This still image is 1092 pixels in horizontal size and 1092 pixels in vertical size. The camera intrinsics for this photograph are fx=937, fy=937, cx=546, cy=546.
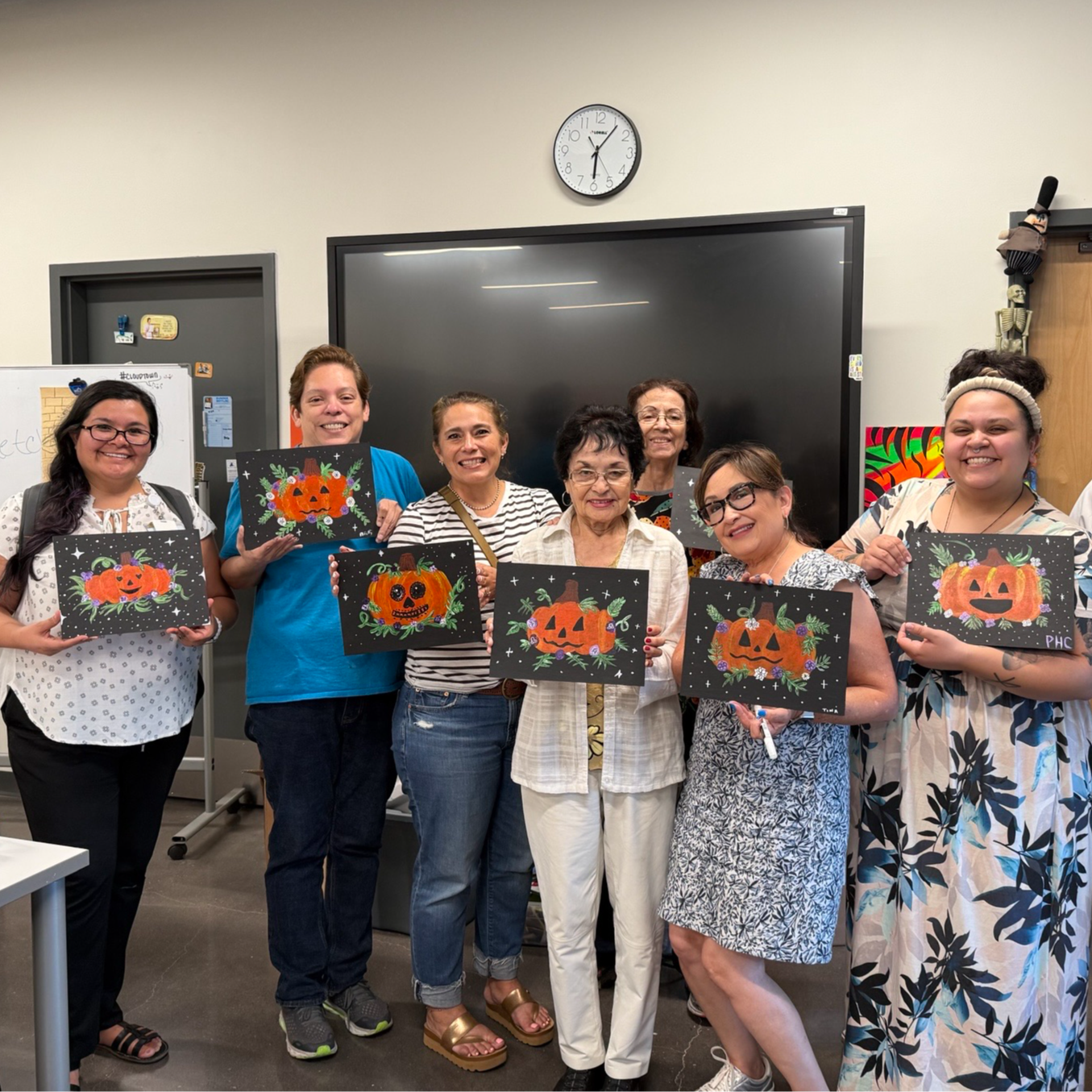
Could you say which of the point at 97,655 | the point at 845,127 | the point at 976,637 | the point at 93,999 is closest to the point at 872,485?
the point at 845,127

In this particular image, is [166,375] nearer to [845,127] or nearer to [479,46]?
[479,46]

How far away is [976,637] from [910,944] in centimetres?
60

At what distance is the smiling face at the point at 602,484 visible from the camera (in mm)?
1978

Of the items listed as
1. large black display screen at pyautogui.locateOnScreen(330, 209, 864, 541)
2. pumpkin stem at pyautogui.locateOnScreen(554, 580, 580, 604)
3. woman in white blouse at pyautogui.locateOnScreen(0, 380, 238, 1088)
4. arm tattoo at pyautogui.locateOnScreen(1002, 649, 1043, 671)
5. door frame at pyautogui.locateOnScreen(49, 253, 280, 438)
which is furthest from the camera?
door frame at pyautogui.locateOnScreen(49, 253, 280, 438)

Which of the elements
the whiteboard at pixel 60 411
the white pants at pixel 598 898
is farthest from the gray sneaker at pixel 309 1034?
the whiteboard at pixel 60 411

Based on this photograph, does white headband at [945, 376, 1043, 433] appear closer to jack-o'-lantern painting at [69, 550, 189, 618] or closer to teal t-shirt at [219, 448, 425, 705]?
teal t-shirt at [219, 448, 425, 705]

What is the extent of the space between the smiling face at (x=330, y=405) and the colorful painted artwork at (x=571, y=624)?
664 mm

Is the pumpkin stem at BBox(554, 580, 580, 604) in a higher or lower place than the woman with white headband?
higher

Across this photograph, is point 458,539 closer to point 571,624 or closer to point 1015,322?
point 571,624

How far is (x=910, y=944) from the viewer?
69.8 inches

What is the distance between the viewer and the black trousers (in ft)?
6.77

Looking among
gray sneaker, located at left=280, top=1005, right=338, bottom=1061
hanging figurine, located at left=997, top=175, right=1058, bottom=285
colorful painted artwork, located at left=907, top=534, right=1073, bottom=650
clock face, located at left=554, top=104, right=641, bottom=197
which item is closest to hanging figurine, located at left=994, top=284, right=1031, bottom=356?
hanging figurine, located at left=997, top=175, right=1058, bottom=285

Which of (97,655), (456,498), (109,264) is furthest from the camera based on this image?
(109,264)

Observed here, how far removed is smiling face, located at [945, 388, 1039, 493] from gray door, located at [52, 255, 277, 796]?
3.05 m
